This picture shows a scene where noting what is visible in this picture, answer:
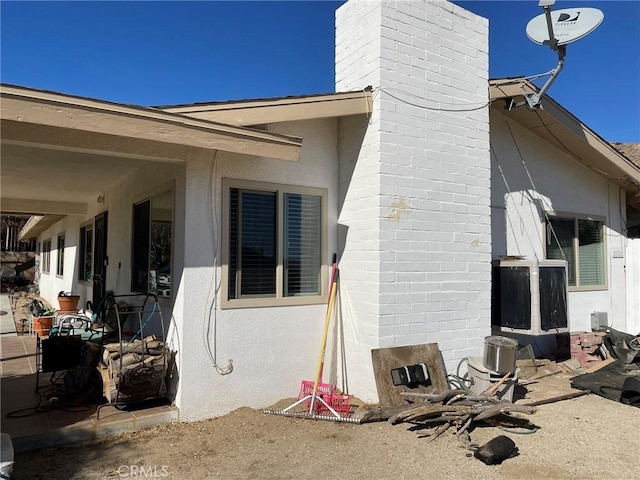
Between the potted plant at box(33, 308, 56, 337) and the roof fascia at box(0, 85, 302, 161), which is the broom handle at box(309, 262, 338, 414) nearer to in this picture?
the roof fascia at box(0, 85, 302, 161)

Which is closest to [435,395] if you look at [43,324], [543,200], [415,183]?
[415,183]

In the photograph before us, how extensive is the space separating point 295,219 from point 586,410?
3933mm

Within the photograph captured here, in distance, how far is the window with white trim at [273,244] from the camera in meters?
4.87

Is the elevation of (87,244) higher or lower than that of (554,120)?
lower

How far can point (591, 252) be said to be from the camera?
8.18 metres

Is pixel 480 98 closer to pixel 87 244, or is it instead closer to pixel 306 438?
pixel 306 438

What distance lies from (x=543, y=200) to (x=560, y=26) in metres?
2.94

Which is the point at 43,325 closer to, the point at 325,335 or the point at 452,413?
the point at 325,335

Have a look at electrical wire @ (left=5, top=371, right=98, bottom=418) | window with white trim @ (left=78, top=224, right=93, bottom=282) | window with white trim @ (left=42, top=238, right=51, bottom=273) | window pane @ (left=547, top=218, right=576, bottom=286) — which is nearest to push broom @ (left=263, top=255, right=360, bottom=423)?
electrical wire @ (left=5, top=371, right=98, bottom=418)

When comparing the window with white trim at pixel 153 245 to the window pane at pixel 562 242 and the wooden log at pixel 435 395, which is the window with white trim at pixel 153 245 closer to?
the wooden log at pixel 435 395

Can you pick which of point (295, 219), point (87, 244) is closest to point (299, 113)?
point (295, 219)

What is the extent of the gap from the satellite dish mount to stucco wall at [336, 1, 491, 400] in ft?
2.19

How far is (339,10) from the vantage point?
231 inches

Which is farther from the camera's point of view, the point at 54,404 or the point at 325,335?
the point at 325,335
